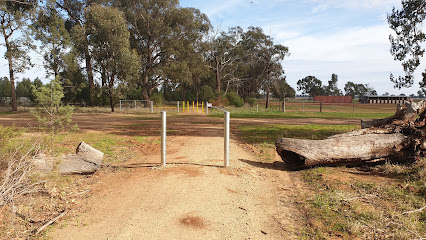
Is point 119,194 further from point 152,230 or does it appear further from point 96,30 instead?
point 96,30

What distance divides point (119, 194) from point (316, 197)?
11.3 ft

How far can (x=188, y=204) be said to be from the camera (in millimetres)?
4633

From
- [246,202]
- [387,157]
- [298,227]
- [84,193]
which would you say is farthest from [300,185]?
[84,193]

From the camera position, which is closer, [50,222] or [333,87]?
[50,222]

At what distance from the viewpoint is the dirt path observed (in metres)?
3.86

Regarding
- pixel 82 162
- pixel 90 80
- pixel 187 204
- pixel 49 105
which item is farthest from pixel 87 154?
pixel 90 80

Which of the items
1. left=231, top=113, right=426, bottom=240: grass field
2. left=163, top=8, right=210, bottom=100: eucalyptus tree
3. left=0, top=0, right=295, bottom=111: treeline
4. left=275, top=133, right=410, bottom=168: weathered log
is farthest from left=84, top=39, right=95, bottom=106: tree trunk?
left=231, top=113, right=426, bottom=240: grass field

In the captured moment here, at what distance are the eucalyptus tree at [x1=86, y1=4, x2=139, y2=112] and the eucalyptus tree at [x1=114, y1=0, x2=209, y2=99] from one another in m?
8.20

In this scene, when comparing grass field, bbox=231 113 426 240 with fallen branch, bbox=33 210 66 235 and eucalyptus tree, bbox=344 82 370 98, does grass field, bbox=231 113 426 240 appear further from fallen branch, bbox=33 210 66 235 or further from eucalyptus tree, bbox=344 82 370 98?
eucalyptus tree, bbox=344 82 370 98

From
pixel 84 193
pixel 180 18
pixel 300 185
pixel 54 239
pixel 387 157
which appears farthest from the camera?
pixel 180 18

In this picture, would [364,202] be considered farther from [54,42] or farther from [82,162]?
[54,42]

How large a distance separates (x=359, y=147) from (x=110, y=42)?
82.8 feet

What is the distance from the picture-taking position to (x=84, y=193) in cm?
532

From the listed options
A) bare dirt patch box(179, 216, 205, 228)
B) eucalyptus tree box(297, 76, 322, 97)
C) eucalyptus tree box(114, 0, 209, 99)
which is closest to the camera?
bare dirt patch box(179, 216, 205, 228)
